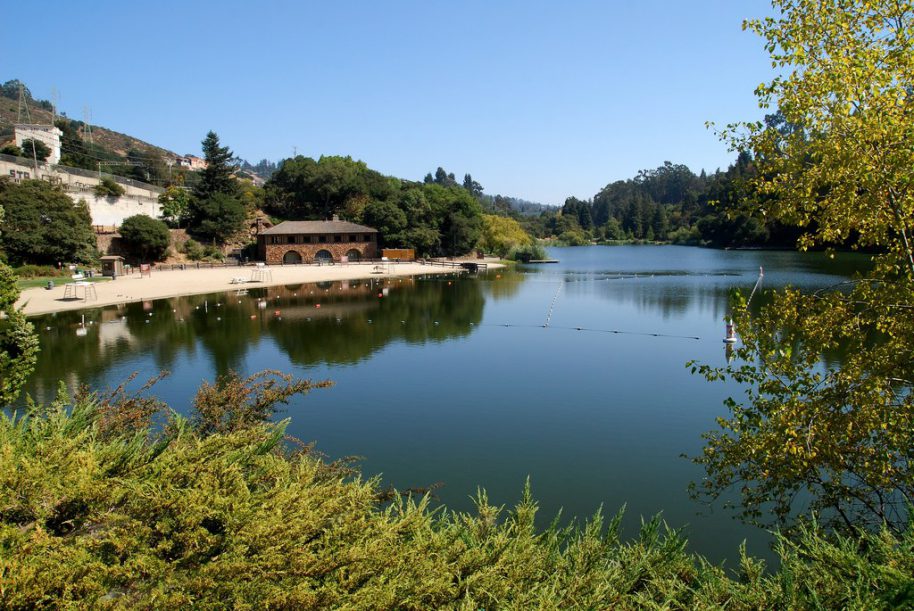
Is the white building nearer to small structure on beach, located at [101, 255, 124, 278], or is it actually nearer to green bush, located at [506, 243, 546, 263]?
small structure on beach, located at [101, 255, 124, 278]

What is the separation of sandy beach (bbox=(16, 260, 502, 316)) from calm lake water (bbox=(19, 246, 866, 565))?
2.18 m

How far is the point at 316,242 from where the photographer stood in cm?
6675

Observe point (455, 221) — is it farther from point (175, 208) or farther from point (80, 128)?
point (80, 128)

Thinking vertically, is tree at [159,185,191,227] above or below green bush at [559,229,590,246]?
above

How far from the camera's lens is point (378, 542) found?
4746 millimetres

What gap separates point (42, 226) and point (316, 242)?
26272mm

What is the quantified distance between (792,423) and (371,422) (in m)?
11.0

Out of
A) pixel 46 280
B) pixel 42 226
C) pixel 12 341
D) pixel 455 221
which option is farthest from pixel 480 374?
pixel 455 221

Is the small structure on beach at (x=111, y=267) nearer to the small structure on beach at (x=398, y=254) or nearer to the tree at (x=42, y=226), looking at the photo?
the tree at (x=42, y=226)

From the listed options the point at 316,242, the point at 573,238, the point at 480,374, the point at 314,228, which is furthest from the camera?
the point at 573,238

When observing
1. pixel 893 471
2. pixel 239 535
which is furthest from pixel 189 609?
pixel 893 471

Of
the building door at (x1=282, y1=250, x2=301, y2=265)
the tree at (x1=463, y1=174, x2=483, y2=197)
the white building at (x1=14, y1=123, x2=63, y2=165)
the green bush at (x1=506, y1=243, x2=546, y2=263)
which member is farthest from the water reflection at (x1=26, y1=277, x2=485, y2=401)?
the tree at (x1=463, y1=174, x2=483, y2=197)

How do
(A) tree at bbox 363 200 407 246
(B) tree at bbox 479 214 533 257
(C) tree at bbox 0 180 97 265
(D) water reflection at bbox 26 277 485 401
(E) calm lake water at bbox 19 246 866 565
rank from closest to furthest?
(E) calm lake water at bbox 19 246 866 565 < (D) water reflection at bbox 26 277 485 401 < (C) tree at bbox 0 180 97 265 < (A) tree at bbox 363 200 407 246 < (B) tree at bbox 479 214 533 257

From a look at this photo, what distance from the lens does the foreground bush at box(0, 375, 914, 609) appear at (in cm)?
399
